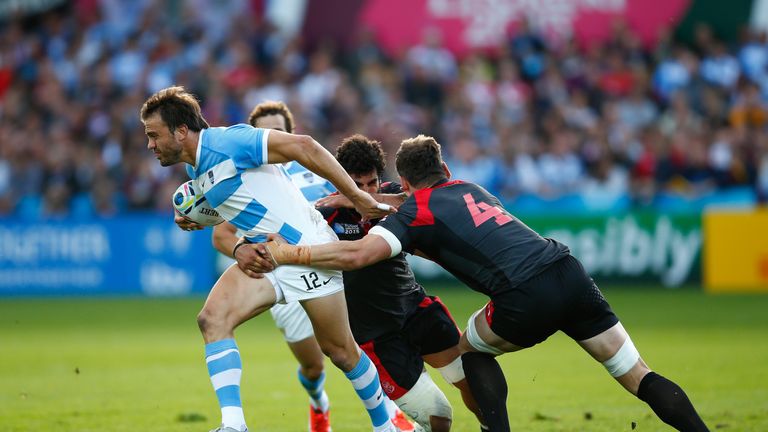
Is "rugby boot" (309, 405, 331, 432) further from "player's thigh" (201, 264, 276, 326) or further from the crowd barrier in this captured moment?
the crowd barrier

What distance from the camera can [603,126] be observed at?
71.5 feet

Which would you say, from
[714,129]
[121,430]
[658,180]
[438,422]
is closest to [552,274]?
[438,422]

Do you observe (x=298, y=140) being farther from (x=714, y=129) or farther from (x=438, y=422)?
(x=714, y=129)

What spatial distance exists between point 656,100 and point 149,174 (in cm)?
1085

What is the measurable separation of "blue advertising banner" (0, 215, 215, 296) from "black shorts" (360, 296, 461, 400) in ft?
41.8

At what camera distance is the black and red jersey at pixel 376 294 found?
24.7 feet

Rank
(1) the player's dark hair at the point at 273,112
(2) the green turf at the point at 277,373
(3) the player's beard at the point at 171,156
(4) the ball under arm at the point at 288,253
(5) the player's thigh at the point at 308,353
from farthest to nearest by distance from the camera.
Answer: (1) the player's dark hair at the point at 273,112, (2) the green turf at the point at 277,373, (5) the player's thigh at the point at 308,353, (3) the player's beard at the point at 171,156, (4) the ball under arm at the point at 288,253

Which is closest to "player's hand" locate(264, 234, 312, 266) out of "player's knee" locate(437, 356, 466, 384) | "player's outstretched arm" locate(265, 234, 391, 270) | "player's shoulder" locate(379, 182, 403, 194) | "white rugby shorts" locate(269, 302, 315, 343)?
"player's outstretched arm" locate(265, 234, 391, 270)

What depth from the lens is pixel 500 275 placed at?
6555mm

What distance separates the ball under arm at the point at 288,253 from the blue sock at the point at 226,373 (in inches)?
23.7

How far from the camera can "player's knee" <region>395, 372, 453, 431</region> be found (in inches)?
289

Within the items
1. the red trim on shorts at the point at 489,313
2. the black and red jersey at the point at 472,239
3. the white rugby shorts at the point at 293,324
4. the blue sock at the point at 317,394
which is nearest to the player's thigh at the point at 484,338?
the red trim on shorts at the point at 489,313

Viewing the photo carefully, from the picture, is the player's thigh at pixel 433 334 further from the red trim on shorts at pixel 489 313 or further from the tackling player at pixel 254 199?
the red trim on shorts at pixel 489 313

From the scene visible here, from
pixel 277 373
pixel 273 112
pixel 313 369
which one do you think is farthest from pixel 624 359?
pixel 277 373
